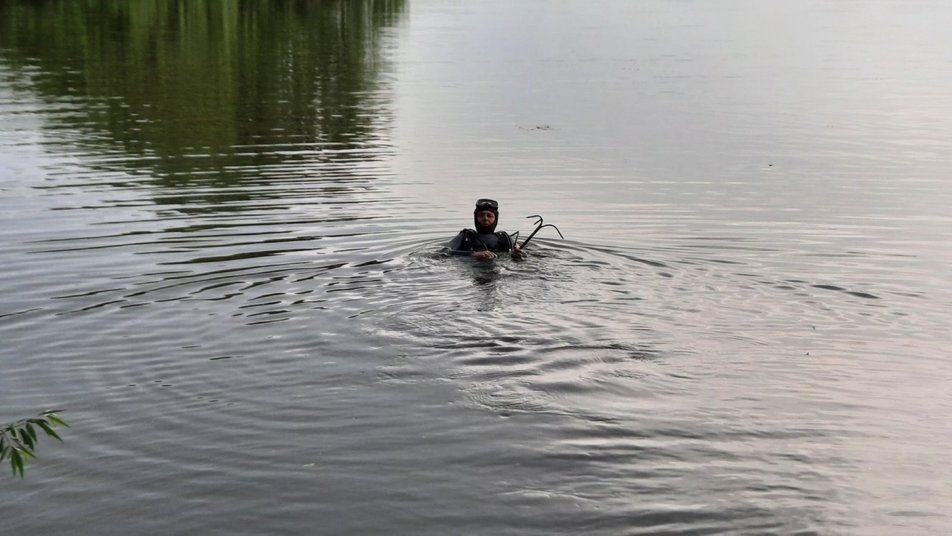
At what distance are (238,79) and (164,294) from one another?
2176cm

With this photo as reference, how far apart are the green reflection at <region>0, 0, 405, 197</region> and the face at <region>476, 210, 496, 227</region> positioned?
266 inches

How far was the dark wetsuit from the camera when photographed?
15.1m

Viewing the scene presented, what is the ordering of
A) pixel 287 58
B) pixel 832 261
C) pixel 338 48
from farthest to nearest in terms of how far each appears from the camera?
pixel 338 48
pixel 287 58
pixel 832 261

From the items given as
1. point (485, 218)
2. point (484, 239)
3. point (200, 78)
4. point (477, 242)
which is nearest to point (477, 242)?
point (477, 242)

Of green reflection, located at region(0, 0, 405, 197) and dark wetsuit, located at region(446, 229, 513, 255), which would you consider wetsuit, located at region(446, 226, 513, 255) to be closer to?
dark wetsuit, located at region(446, 229, 513, 255)

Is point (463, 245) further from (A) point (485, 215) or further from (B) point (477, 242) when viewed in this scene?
(A) point (485, 215)

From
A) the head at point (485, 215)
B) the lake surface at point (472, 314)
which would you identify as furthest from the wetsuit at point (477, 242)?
the lake surface at point (472, 314)

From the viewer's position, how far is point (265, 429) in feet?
30.9

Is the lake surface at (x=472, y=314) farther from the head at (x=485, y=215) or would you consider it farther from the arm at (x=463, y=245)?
the head at (x=485, y=215)

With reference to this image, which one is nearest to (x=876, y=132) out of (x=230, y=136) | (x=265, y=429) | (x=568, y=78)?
(x=568, y=78)

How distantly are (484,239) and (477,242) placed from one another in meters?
0.17

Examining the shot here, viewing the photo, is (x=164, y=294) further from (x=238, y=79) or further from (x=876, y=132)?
(x=238, y=79)

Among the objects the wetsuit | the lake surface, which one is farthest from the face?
the lake surface

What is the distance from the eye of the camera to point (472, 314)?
40.6 feet
